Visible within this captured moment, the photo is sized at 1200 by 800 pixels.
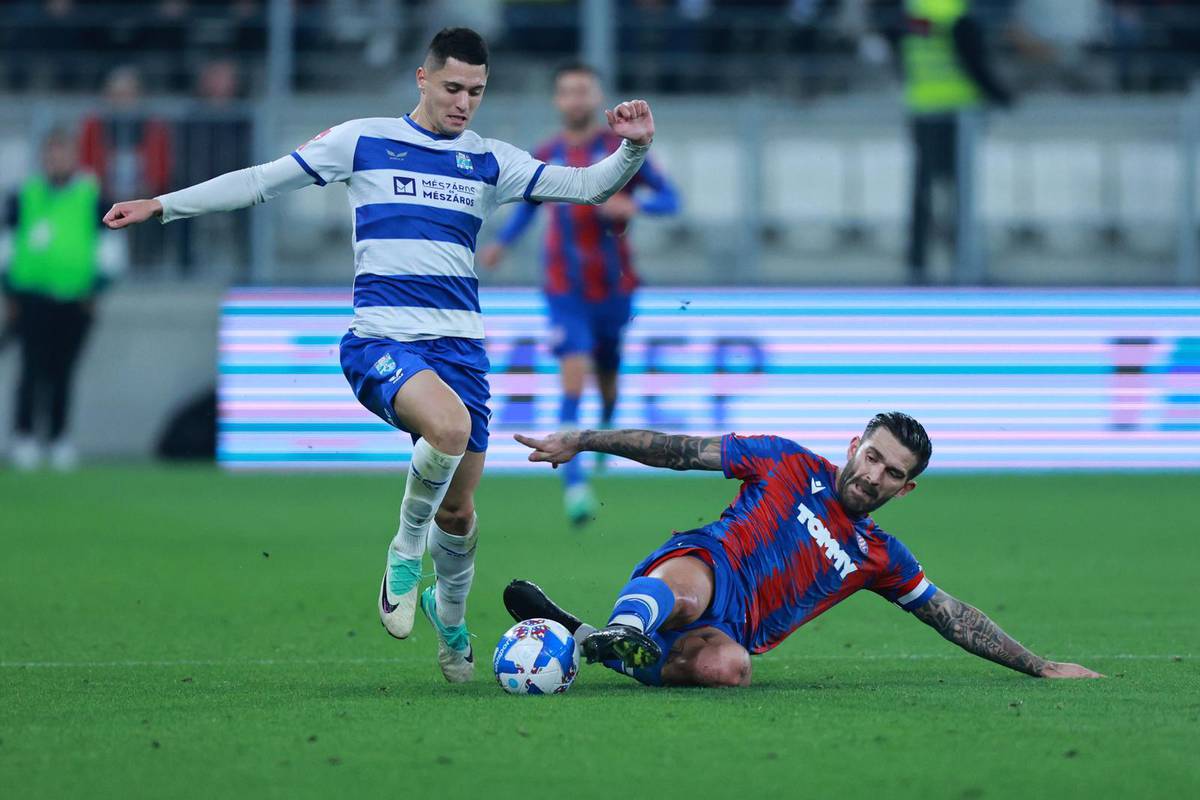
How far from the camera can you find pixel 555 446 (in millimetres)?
5785

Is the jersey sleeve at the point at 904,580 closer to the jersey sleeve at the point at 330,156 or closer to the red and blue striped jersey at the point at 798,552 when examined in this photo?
the red and blue striped jersey at the point at 798,552

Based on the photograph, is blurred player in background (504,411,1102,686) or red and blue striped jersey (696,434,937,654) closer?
blurred player in background (504,411,1102,686)

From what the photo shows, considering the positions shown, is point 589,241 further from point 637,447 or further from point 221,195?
point 637,447

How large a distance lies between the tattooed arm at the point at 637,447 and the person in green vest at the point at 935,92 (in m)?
9.00

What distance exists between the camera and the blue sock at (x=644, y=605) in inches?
219

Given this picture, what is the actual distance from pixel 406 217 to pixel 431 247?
0.12 m

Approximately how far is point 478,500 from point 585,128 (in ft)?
9.39

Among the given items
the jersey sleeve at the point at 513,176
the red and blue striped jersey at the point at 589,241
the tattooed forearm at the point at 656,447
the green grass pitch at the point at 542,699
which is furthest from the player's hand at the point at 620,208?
the tattooed forearm at the point at 656,447

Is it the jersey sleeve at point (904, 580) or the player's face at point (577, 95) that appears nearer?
the jersey sleeve at point (904, 580)

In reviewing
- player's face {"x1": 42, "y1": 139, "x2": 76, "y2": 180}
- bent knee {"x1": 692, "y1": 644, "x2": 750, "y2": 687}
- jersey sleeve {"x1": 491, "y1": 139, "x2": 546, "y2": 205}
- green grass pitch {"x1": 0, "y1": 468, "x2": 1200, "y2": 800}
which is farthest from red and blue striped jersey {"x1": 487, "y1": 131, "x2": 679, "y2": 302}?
bent knee {"x1": 692, "y1": 644, "x2": 750, "y2": 687}

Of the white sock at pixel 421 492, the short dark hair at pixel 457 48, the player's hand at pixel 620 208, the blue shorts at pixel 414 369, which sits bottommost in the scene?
the white sock at pixel 421 492

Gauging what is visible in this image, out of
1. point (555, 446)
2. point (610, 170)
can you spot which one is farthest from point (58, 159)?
point (555, 446)

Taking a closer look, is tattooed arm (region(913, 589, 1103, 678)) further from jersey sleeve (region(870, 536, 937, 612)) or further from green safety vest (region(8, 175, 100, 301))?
green safety vest (region(8, 175, 100, 301))

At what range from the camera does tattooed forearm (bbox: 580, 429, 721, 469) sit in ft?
19.4
